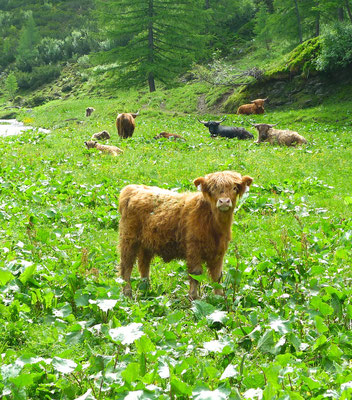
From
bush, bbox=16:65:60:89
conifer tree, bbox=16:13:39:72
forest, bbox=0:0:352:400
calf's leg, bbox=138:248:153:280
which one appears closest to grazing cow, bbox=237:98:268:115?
forest, bbox=0:0:352:400

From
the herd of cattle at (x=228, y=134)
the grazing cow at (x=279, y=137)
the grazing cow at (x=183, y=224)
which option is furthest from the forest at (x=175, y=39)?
the grazing cow at (x=183, y=224)

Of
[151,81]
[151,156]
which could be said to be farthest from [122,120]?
[151,81]

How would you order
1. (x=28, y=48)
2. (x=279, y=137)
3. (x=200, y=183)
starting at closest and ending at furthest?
1. (x=200, y=183)
2. (x=279, y=137)
3. (x=28, y=48)

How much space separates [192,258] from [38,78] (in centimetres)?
6489

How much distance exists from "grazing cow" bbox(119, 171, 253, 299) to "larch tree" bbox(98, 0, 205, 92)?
36383 millimetres

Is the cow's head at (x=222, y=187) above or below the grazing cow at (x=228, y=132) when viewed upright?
above

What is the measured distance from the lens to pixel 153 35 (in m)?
42.8

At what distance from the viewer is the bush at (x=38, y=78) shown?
210 feet

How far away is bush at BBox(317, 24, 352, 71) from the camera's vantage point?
26.0 m

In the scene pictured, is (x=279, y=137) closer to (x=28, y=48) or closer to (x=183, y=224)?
(x=183, y=224)

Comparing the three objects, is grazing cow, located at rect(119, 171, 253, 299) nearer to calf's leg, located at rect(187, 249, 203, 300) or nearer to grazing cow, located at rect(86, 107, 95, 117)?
calf's leg, located at rect(187, 249, 203, 300)

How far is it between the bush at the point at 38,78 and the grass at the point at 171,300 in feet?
180

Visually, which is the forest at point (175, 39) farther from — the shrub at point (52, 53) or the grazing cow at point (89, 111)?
the grazing cow at point (89, 111)

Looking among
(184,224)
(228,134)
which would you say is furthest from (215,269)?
(228,134)
